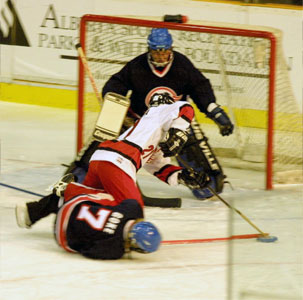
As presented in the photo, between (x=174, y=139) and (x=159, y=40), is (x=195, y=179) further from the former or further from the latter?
(x=159, y=40)

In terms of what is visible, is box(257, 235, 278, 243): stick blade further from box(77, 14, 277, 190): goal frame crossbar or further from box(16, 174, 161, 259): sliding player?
box(77, 14, 277, 190): goal frame crossbar

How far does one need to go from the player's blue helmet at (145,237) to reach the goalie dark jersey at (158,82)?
1.41m

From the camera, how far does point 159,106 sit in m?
4.48

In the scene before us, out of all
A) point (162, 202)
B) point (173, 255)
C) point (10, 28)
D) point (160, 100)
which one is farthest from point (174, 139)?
point (10, 28)

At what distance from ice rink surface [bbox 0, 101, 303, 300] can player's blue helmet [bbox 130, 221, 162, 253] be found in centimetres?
10

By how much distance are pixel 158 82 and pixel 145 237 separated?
1489mm

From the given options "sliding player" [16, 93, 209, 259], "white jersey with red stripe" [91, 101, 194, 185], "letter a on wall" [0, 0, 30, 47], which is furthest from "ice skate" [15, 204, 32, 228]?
"letter a on wall" [0, 0, 30, 47]

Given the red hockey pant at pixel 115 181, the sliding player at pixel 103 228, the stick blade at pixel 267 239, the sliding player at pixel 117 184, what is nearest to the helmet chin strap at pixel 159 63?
the sliding player at pixel 117 184

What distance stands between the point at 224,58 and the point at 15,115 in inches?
84.1

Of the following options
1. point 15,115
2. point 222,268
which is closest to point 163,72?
point 222,268

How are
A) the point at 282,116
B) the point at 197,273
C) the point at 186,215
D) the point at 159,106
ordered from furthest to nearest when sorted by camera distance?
the point at 282,116 < the point at 186,215 < the point at 159,106 < the point at 197,273

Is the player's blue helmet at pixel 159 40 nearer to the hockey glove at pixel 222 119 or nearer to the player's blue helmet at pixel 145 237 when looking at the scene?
the hockey glove at pixel 222 119

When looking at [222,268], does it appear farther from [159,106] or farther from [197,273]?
[159,106]

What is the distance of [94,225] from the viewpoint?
3836mm
